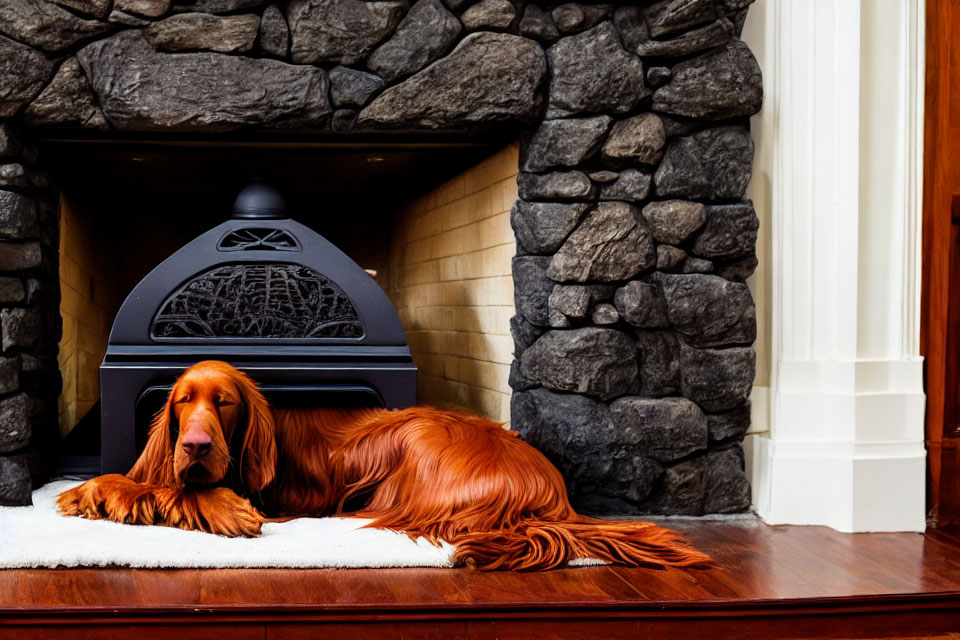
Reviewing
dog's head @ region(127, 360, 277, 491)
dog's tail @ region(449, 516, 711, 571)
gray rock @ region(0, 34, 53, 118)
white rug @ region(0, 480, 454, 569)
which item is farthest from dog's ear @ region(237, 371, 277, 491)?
gray rock @ region(0, 34, 53, 118)

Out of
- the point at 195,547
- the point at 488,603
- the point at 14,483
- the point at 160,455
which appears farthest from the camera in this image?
the point at 14,483

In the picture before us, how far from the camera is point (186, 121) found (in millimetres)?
2160

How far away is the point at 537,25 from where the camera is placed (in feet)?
7.27

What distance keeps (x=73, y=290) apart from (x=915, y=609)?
218cm

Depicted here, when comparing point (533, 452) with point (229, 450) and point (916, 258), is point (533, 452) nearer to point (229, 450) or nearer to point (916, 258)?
point (229, 450)

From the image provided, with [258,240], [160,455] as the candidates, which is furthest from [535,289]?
Result: [160,455]

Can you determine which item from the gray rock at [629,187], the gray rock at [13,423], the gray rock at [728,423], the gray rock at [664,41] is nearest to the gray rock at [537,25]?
the gray rock at [664,41]

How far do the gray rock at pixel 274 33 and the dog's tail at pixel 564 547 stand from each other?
45.6 inches

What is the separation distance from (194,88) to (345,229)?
44.1 inches

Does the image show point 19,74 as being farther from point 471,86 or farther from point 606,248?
point 606,248

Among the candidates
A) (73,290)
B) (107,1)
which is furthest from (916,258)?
(73,290)

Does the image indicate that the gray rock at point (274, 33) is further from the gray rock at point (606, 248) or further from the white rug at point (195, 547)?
the white rug at point (195, 547)

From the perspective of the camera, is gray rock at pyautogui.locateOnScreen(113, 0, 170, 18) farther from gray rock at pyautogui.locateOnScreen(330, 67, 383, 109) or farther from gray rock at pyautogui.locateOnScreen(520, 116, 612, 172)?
gray rock at pyautogui.locateOnScreen(520, 116, 612, 172)

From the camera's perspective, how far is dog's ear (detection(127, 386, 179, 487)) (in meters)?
2.05
